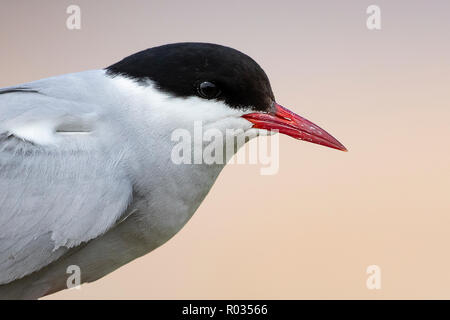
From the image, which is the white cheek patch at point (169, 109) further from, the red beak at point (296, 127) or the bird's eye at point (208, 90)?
the red beak at point (296, 127)

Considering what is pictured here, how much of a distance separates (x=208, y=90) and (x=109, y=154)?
294mm

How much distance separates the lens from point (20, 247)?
5.47ft

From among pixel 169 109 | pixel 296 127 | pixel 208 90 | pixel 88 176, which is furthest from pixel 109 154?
pixel 296 127

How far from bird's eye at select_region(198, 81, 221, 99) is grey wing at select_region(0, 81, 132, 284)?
26 cm

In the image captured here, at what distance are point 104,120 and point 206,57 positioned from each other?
0.30 metres

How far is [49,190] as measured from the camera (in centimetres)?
167

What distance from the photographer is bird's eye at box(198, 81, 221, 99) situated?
5.65 feet

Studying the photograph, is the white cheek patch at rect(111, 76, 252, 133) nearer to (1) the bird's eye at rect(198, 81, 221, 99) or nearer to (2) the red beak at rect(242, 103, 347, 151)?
(1) the bird's eye at rect(198, 81, 221, 99)

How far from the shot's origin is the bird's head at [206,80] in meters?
1.71

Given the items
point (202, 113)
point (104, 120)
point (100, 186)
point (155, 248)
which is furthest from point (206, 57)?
point (155, 248)

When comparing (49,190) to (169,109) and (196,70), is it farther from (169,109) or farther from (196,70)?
(196,70)

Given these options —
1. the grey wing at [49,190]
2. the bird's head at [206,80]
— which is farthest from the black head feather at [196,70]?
the grey wing at [49,190]

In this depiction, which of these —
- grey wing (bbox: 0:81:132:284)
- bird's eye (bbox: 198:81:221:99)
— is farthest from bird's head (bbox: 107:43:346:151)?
grey wing (bbox: 0:81:132:284)

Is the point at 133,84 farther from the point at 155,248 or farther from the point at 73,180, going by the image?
the point at 155,248
